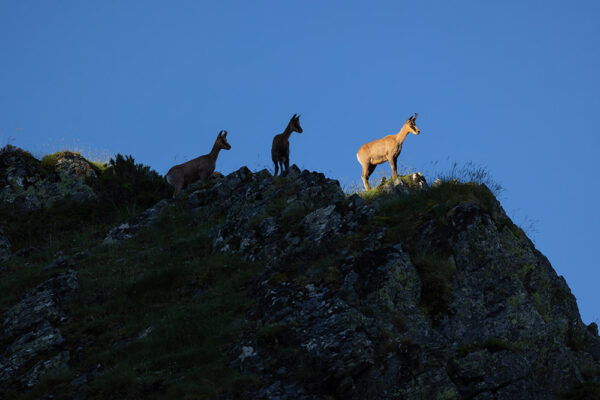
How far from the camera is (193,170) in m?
23.4

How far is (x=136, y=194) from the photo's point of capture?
2392 centimetres

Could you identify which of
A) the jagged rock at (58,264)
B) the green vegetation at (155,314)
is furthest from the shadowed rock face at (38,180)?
the jagged rock at (58,264)

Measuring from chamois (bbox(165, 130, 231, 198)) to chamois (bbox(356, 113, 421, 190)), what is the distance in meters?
5.59

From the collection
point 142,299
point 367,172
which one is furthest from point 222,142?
point 142,299

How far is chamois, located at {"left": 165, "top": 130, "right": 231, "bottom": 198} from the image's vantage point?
2302 centimetres

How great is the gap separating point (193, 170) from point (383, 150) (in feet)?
23.3

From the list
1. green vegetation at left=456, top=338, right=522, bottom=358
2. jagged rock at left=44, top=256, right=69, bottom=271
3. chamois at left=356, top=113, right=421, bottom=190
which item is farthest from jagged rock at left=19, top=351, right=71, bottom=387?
chamois at left=356, top=113, right=421, bottom=190

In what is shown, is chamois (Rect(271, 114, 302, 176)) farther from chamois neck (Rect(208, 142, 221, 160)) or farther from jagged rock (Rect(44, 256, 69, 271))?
jagged rock (Rect(44, 256, 69, 271))

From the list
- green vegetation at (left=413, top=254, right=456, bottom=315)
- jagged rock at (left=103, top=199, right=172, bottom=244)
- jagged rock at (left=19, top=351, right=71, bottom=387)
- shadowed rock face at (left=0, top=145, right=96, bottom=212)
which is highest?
shadowed rock face at (left=0, top=145, right=96, bottom=212)

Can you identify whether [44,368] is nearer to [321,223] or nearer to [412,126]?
[321,223]

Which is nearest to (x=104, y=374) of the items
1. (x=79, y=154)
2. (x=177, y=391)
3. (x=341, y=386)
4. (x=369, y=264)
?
(x=177, y=391)

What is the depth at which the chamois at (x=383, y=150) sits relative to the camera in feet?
77.2

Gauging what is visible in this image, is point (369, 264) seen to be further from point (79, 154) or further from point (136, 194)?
point (79, 154)

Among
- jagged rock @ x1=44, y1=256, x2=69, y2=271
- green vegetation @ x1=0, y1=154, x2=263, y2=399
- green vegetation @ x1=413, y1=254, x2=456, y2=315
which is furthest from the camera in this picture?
jagged rock @ x1=44, y1=256, x2=69, y2=271
